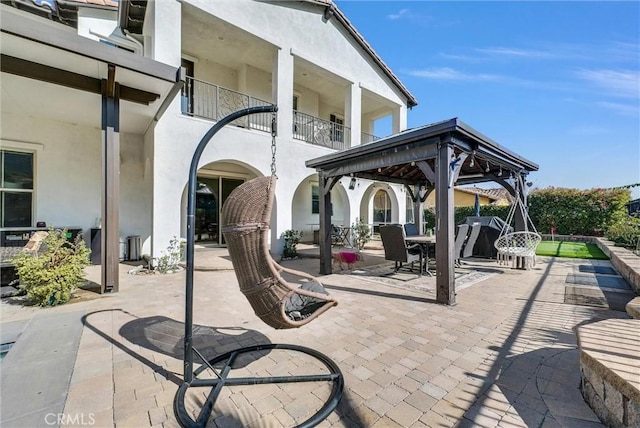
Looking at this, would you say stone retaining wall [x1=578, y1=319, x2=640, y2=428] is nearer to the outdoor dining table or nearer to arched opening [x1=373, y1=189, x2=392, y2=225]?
the outdoor dining table

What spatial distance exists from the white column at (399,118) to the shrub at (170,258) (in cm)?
1183

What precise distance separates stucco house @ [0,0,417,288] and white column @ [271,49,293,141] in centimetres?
4

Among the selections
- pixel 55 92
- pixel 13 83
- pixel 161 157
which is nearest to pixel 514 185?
pixel 161 157

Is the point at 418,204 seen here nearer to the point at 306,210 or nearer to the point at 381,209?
the point at 306,210

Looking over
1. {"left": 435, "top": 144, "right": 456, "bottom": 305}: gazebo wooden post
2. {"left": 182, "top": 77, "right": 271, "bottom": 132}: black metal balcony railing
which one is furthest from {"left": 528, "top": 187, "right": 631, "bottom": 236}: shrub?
{"left": 182, "top": 77, "right": 271, "bottom": 132}: black metal balcony railing

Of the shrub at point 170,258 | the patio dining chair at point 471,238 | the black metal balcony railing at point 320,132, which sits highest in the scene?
the black metal balcony railing at point 320,132

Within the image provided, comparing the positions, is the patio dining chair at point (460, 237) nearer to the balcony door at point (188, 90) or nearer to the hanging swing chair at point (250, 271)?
the hanging swing chair at point (250, 271)

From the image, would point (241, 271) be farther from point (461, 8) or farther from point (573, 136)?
point (573, 136)

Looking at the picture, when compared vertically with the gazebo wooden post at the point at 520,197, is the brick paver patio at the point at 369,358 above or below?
below

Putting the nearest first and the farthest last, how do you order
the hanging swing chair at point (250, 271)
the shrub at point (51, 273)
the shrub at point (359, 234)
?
the hanging swing chair at point (250, 271) < the shrub at point (51, 273) < the shrub at point (359, 234)

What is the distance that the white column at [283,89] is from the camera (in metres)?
9.47

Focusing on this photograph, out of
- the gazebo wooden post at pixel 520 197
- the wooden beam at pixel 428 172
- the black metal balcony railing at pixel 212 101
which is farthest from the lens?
the black metal balcony railing at pixel 212 101

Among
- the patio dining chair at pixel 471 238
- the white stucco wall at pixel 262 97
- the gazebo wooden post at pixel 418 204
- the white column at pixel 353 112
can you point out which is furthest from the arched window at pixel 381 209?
the patio dining chair at pixel 471 238

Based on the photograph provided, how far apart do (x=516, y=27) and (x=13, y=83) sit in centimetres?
1191
